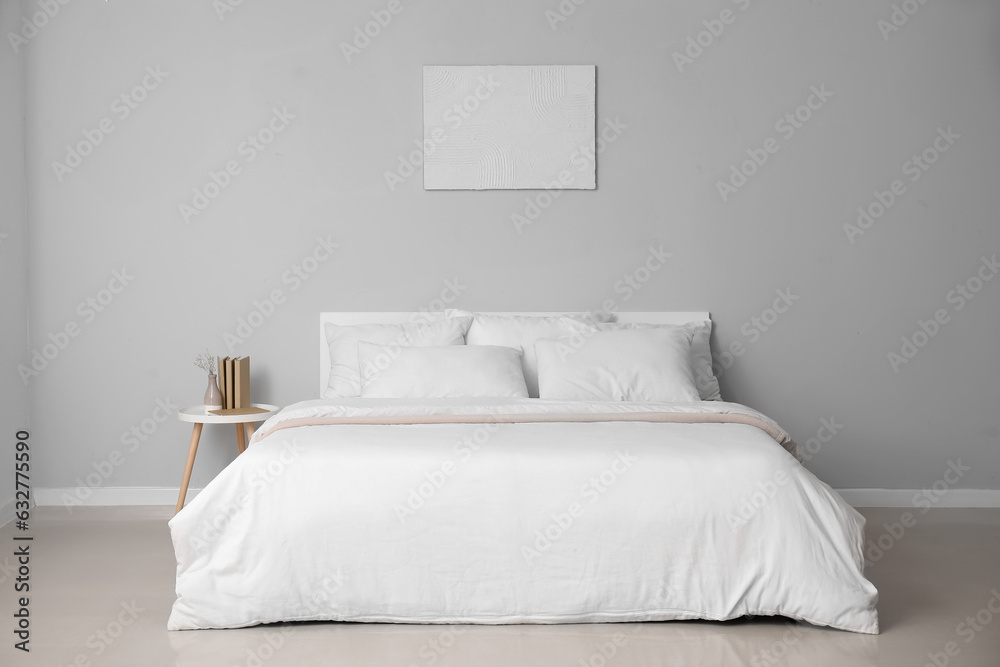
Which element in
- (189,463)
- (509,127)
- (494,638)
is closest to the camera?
(494,638)

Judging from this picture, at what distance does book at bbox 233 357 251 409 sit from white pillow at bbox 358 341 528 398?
0.60 metres

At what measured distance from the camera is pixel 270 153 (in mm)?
4055

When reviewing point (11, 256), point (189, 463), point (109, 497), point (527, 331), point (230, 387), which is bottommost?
point (109, 497)

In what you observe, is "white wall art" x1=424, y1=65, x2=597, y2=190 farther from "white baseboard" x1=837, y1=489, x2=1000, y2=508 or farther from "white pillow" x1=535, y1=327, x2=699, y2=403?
"white baseboard" x1=837, y1=489, x2=1000, y2=508

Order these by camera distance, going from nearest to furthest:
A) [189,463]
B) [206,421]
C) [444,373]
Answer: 1. [444,373]
2. [206,421]
3. [189,463]

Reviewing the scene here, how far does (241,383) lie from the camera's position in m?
3.87

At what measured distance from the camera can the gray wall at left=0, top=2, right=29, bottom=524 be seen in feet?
12.7

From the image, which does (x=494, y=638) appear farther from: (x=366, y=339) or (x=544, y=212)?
(x=544, y=212)

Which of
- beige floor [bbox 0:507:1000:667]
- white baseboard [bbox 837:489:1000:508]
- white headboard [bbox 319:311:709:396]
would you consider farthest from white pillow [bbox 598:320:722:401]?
beige floor [bbox 0:507:1000:667]

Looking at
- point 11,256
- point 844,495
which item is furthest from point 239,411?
point 844,495

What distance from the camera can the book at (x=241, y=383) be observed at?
151 inches

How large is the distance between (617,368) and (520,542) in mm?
1149

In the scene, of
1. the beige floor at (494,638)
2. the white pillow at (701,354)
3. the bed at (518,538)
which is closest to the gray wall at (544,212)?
the white pillow at (701,354)

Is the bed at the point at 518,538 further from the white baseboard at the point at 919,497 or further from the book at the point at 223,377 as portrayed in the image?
the white baseboard at the point at 919,497
